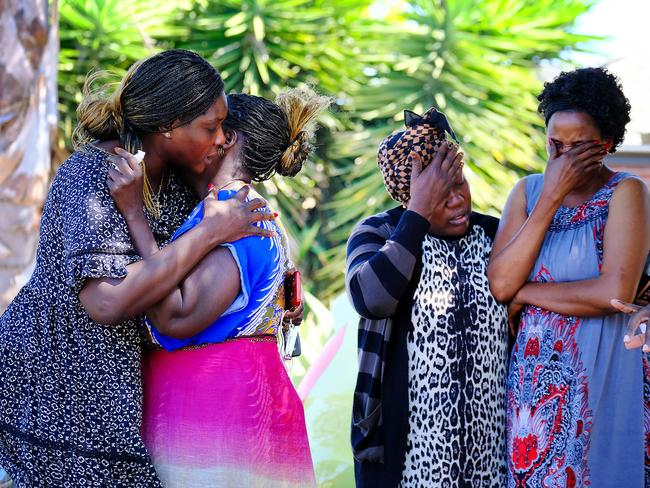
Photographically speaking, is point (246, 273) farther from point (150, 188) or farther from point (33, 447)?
point (33, 447)

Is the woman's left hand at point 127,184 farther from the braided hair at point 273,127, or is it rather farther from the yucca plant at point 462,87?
the yucca plant at point 462,87

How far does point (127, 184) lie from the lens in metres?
2.41

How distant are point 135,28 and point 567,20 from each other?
190 inches

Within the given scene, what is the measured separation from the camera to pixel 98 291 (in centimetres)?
234

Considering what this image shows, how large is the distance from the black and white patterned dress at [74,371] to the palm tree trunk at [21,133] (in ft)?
8.57

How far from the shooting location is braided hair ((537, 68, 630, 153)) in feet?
9.58

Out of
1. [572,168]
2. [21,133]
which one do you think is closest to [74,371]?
[572,168]

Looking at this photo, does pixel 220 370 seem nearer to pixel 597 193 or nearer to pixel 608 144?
pixel 597 193

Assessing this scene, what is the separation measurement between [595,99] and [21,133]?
329cm

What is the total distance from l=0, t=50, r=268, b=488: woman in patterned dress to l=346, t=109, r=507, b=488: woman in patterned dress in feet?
1.96

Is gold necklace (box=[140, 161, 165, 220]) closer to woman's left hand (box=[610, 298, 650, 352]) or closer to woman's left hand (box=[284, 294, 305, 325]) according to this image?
woman's left hand (box=[284, 294, 305, 325])

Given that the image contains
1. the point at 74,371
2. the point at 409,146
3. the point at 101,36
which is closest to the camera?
the point at 74,371

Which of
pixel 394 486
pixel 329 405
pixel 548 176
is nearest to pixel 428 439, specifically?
pixel 394 486

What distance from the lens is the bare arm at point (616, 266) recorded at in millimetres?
2781
